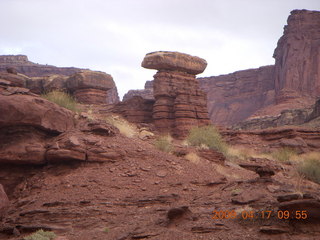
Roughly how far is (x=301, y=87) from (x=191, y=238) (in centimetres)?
5411

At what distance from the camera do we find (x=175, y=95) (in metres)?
24.5

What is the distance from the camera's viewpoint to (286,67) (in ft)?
196

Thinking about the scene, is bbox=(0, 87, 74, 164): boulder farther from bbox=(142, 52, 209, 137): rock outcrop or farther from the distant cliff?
the distant cliff

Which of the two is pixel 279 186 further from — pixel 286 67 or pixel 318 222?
pixel 286 67

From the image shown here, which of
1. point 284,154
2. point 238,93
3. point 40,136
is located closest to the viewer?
point 40,136

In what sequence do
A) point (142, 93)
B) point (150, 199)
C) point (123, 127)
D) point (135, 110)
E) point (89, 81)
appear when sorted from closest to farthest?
point (150, 199)
point (123, 127)
point (135, 110)
point (89, 81)
point (142, 93)

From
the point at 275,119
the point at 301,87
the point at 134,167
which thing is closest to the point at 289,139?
the point at 134,167

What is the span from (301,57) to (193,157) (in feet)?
160

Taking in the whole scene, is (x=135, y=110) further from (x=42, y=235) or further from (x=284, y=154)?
(x=42, y=235)

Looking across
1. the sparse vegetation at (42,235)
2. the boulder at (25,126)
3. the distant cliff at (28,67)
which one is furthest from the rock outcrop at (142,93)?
the sparse vegetation at (42,235)

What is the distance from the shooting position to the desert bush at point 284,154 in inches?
808

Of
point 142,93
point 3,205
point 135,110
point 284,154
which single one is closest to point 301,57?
point 142,93
